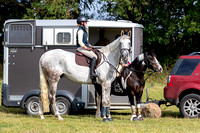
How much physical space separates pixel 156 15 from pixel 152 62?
1547 cm

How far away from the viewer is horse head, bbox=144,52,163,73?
10.7 m

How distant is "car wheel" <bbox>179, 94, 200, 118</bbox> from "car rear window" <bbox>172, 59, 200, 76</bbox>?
0.72 meters

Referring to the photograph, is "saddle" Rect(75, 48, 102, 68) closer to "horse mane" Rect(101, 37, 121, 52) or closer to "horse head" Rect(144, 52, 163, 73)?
"horse mane" Rect(101, 37, 121, 52)

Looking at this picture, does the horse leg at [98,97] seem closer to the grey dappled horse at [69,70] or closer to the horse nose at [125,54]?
the grey dappled horse at [69,70]

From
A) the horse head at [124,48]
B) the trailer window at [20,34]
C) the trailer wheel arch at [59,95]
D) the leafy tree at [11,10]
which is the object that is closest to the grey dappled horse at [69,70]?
the horse head at [124,48]

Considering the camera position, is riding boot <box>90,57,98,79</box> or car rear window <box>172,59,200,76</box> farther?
car rear window <box>172,59,200,76</box>

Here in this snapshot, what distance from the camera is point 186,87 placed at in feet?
36.9

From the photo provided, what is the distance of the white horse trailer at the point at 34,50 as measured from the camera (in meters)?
12.3

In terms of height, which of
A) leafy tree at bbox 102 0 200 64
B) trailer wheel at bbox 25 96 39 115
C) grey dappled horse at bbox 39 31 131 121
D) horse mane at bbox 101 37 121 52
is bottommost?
trailer wheel at bbox 25 96 39 115

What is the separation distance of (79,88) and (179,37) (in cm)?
1401

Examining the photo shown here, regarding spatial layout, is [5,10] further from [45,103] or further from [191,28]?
[45,103]

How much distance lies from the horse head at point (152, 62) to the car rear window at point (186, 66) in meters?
1.14

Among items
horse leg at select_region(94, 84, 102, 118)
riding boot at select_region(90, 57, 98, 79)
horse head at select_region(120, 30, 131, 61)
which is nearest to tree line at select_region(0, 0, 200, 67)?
horse leg at select_region(94, 84, 102, 118)

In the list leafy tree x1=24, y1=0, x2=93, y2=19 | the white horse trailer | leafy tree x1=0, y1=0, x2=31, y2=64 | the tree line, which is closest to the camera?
the white horse trailer
